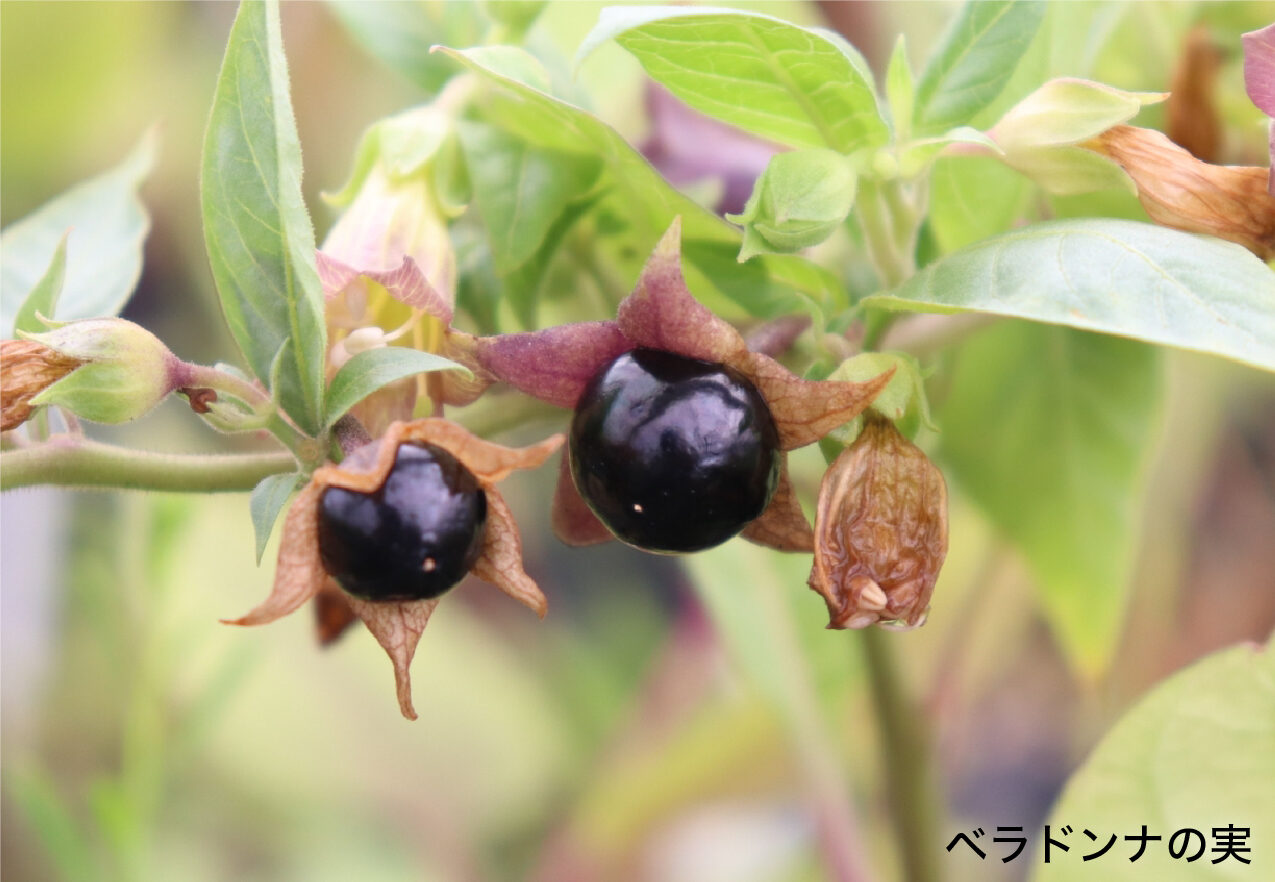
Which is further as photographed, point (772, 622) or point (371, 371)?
point (772, 622)

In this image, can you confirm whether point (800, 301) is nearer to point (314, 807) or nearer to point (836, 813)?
point (836, 813)

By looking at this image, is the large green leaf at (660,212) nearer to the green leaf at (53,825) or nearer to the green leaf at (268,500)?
the green leaf at (268,500)

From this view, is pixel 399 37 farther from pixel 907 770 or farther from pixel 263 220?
pixel 907 770

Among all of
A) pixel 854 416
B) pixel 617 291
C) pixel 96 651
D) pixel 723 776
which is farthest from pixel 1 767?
pixel 854 416

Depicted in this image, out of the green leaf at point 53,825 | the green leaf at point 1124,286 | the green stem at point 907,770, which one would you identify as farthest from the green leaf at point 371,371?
the green leaf at point 53,825

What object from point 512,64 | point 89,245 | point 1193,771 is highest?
point 512,64

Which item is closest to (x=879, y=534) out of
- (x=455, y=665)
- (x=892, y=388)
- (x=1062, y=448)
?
(x=892, y=388)

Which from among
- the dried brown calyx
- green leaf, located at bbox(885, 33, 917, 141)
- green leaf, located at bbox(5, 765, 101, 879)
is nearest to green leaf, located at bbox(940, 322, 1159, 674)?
green leaf, located at bbox(885, 33, 917, 141)
